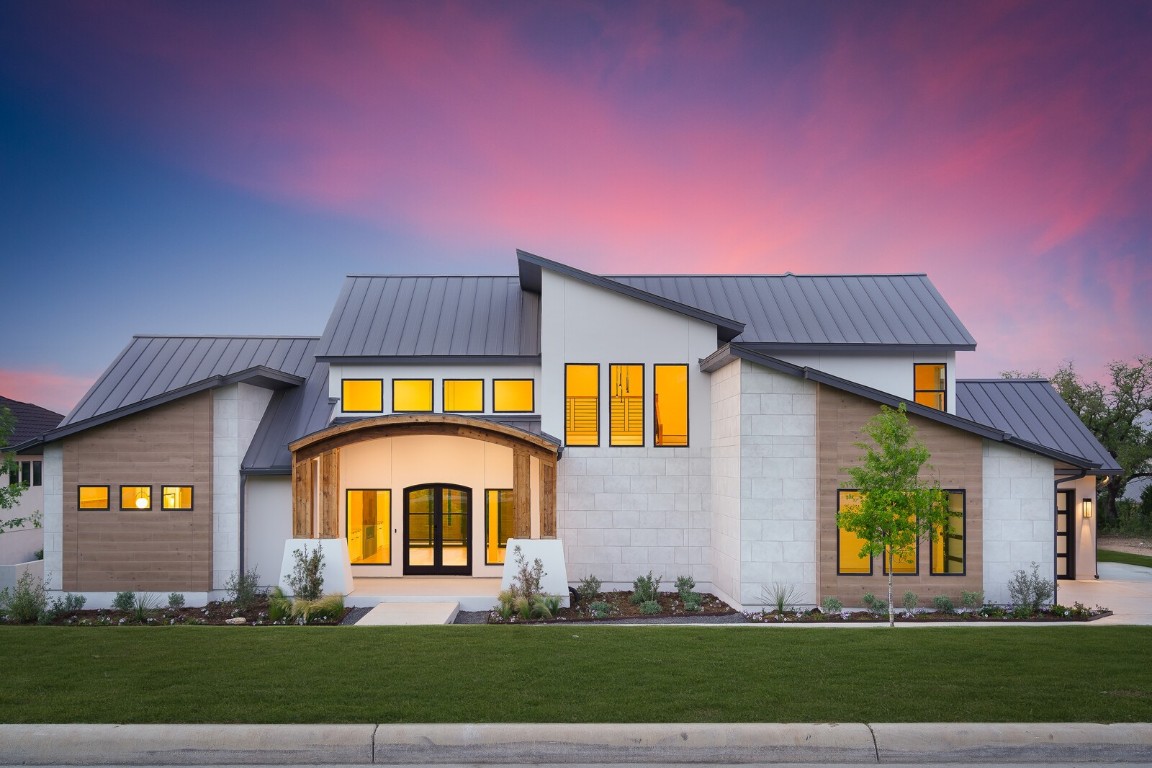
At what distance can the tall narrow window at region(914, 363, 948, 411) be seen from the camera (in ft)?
66.7

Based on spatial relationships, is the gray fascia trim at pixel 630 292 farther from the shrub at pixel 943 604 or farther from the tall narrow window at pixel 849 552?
the shrub at pixel 943 604

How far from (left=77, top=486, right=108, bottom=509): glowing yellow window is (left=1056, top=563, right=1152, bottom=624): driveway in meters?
20.8

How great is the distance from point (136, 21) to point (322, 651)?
74.3ft

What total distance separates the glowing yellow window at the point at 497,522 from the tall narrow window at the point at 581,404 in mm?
2431

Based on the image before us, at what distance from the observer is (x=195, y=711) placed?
274 inches

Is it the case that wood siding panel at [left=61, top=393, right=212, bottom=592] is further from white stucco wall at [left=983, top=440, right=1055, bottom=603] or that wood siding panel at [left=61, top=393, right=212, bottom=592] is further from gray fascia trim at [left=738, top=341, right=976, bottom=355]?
white stucco wall at [left=983, top=440, right=1055, bottom=603]

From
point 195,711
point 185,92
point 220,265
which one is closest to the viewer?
point 195,711

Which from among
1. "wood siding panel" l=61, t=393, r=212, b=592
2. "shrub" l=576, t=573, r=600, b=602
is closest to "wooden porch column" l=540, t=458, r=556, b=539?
"shrub" l=576, t=573, r=600, b=602

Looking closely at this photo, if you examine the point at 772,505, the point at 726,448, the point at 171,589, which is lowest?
the point at 171,589

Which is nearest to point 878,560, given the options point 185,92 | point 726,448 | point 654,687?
point 726,448

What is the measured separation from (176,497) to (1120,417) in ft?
125

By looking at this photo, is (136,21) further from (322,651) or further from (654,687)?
(654,687)

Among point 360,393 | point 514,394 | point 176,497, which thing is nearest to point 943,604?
point 514,394

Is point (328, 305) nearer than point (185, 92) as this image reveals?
No
